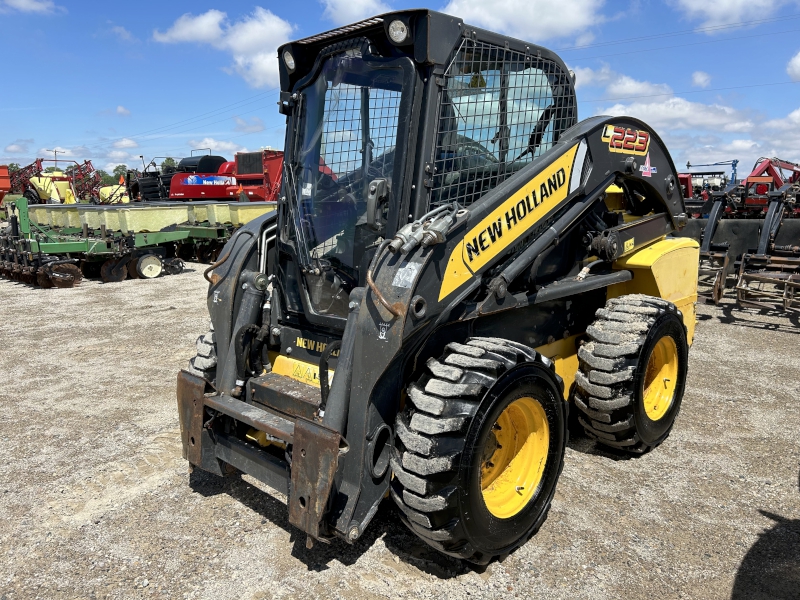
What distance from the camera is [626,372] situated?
3854 mm

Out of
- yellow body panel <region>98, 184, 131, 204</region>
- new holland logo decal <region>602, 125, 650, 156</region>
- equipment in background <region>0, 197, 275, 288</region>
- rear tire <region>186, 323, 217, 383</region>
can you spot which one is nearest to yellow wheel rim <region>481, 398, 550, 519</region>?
rear tire <region>186, 323, 217, 383</region>

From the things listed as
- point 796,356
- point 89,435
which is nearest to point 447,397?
point 89,435

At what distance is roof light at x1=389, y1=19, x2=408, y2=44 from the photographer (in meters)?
3.04

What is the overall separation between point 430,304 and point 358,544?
137cm

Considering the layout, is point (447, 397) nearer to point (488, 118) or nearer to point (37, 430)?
point (488, 118)

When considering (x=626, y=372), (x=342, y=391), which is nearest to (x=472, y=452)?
(x=342, y=391)

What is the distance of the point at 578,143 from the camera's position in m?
3.74

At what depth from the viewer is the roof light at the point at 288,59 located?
144 inches

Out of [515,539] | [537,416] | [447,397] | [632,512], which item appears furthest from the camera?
[632,512]

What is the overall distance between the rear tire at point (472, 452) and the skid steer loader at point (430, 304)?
11 mm

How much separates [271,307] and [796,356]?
5.88 metres

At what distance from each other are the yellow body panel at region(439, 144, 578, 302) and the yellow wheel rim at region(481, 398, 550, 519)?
0.78 m

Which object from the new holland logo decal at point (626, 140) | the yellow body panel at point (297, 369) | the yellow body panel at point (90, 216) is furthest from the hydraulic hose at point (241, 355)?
the yellow body panel at point (90, 216)

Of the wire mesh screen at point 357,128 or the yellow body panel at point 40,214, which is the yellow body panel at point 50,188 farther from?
the wire mesh screen at point 357,128
